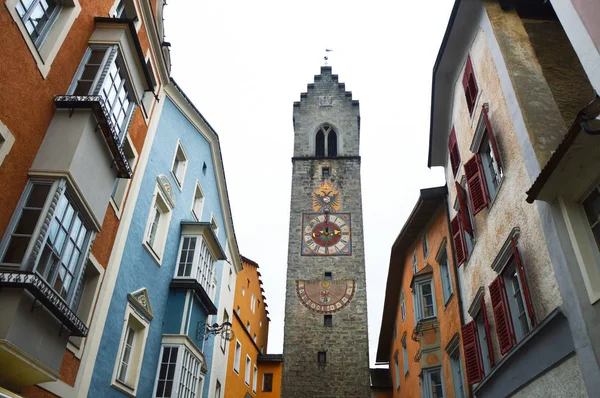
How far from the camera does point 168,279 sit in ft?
46.0

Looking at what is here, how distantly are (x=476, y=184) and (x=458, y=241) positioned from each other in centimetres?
260

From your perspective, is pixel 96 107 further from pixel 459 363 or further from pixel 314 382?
pixel 314 382

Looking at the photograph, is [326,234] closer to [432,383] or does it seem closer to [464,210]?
[432,383]

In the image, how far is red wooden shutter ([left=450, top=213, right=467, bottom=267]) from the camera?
12.7 metres

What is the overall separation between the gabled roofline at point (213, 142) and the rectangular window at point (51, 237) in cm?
784

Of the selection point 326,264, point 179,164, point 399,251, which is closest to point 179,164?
point 179,164

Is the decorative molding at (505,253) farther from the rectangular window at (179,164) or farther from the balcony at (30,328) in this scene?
the rectangular window at (179,164)

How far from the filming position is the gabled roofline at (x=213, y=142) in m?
15.5

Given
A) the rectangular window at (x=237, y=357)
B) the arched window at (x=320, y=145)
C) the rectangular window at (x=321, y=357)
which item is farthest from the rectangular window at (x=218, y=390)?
the arched window at (x=320, y=145)

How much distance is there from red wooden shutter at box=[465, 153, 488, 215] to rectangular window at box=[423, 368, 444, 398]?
6727 millimetres

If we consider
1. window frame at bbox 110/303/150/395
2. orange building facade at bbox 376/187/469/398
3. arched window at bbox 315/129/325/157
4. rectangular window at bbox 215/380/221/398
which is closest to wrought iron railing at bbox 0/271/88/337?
window frame at bbox 110/303/150/395

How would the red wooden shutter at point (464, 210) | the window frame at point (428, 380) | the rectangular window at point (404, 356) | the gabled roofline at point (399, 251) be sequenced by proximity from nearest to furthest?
the red wooden shutter at point (464, 210)
the window frame at point (428, 380)
the gabled roofline at point (399, 251)
the rectangular window at point (404, 356)

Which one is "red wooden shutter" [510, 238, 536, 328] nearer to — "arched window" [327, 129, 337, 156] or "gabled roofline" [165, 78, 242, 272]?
"gabled roofline" [165, 78, 242, 272]

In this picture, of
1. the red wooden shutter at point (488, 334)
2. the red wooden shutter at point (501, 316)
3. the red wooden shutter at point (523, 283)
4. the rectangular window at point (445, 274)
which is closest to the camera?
the red wooden shutter at point (523, 283)
